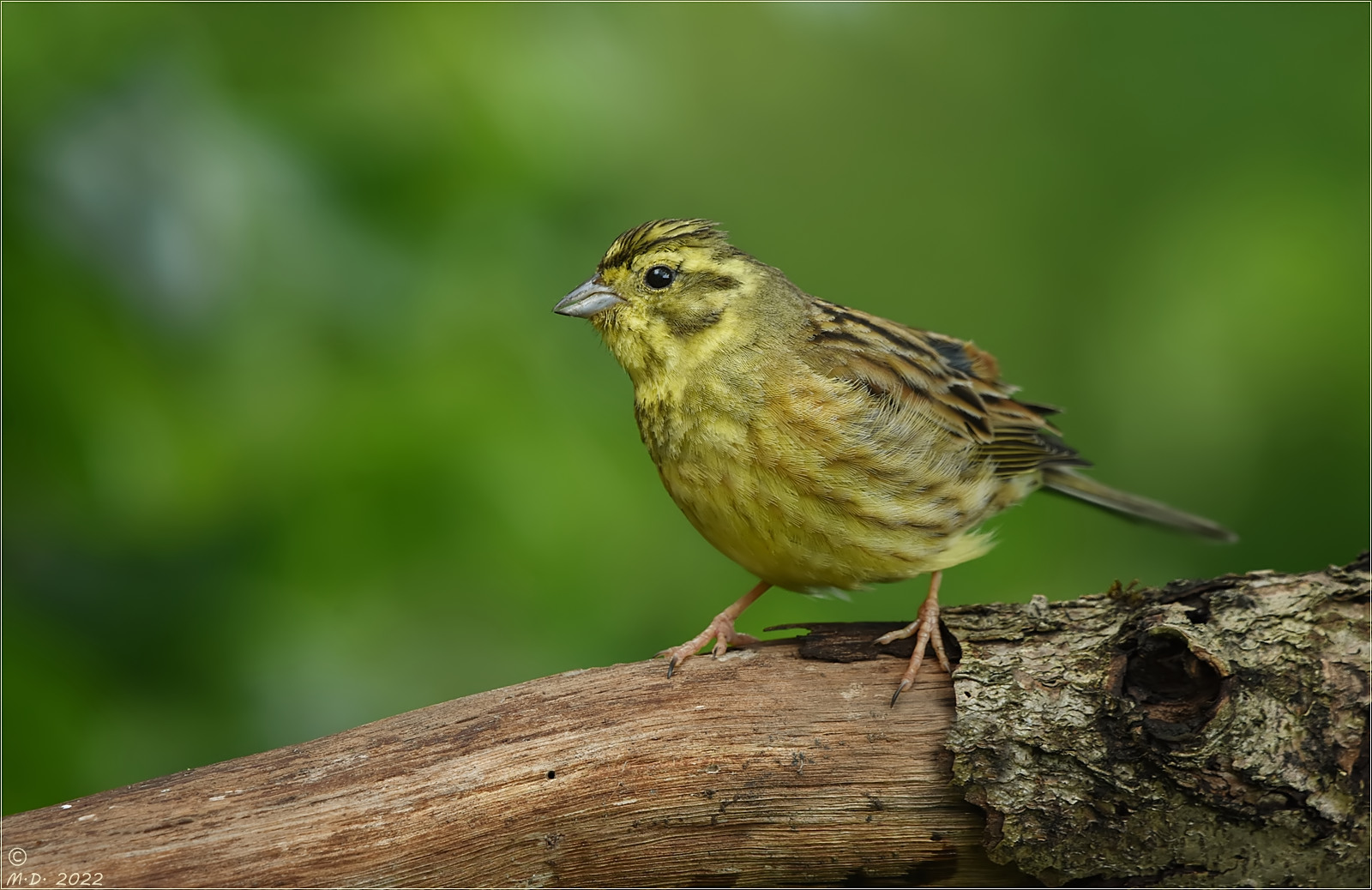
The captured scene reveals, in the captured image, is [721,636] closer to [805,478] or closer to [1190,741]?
[805,478]

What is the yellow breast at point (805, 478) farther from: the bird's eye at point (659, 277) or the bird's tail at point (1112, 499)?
the bird's tail at point (1112, 499)

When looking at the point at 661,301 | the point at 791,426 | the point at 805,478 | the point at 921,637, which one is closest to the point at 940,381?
the point at 791,426

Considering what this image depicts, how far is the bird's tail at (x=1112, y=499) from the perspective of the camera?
15.9 feet

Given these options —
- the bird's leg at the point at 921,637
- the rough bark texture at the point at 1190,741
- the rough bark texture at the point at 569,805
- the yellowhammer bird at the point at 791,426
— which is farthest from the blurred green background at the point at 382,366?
the rough bark texture at the point at 1190,741

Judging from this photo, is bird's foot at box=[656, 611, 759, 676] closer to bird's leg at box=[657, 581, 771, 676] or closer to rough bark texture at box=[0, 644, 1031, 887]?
bird's leg at box=[657, 581, 771, 676]

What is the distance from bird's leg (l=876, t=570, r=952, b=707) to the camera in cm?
345

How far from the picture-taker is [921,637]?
355cm

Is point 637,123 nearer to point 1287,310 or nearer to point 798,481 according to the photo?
point 798,481

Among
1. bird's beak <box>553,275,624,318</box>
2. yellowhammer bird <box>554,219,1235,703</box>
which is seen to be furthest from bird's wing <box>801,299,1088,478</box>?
bird's beak <box>553,275,624,318</box>

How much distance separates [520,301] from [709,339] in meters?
0.73

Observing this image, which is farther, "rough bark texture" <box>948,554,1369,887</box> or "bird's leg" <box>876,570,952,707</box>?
"bird's leg" <box>876,570,952,707</box>

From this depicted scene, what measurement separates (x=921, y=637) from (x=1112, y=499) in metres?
1.79

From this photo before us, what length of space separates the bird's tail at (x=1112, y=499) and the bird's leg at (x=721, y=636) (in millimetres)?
1442

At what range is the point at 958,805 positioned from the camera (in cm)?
319
